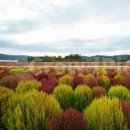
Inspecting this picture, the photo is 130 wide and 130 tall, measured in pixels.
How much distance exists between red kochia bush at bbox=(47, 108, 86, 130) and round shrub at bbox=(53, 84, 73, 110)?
355 centimetres

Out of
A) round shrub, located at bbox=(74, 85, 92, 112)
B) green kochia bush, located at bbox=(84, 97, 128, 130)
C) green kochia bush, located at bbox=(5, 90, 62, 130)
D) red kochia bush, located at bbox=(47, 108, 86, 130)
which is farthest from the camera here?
round shrub, located at bbox=(74, 85, 92, 112)

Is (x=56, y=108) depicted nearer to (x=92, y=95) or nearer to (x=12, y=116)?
(x=12, y=116)

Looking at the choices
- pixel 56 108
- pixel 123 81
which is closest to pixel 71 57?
pixel 123 81

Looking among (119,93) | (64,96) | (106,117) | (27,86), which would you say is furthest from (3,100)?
(119,93)

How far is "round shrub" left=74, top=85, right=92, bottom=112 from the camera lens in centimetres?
879

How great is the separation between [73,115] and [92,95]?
3998mm

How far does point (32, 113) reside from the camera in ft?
19.3

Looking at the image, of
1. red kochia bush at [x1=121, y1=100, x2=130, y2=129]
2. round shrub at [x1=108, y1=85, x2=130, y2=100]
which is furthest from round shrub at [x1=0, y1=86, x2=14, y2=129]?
round shrub at [x1=108, y1=85, x2=130, y2=100]

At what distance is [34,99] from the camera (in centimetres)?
621

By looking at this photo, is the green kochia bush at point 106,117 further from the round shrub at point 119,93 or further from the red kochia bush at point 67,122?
the round shrub at point 119,93

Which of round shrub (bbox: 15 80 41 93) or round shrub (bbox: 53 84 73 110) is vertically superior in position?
round shrub (bbox: 15 80 41 93)

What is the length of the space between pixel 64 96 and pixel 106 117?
147 inches

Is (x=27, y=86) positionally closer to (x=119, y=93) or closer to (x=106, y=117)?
(x=119, y=93)

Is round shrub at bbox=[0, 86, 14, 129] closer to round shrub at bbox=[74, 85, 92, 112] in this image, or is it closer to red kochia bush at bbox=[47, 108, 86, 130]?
round shrub at bbox=[74, 85, 92, 112]
